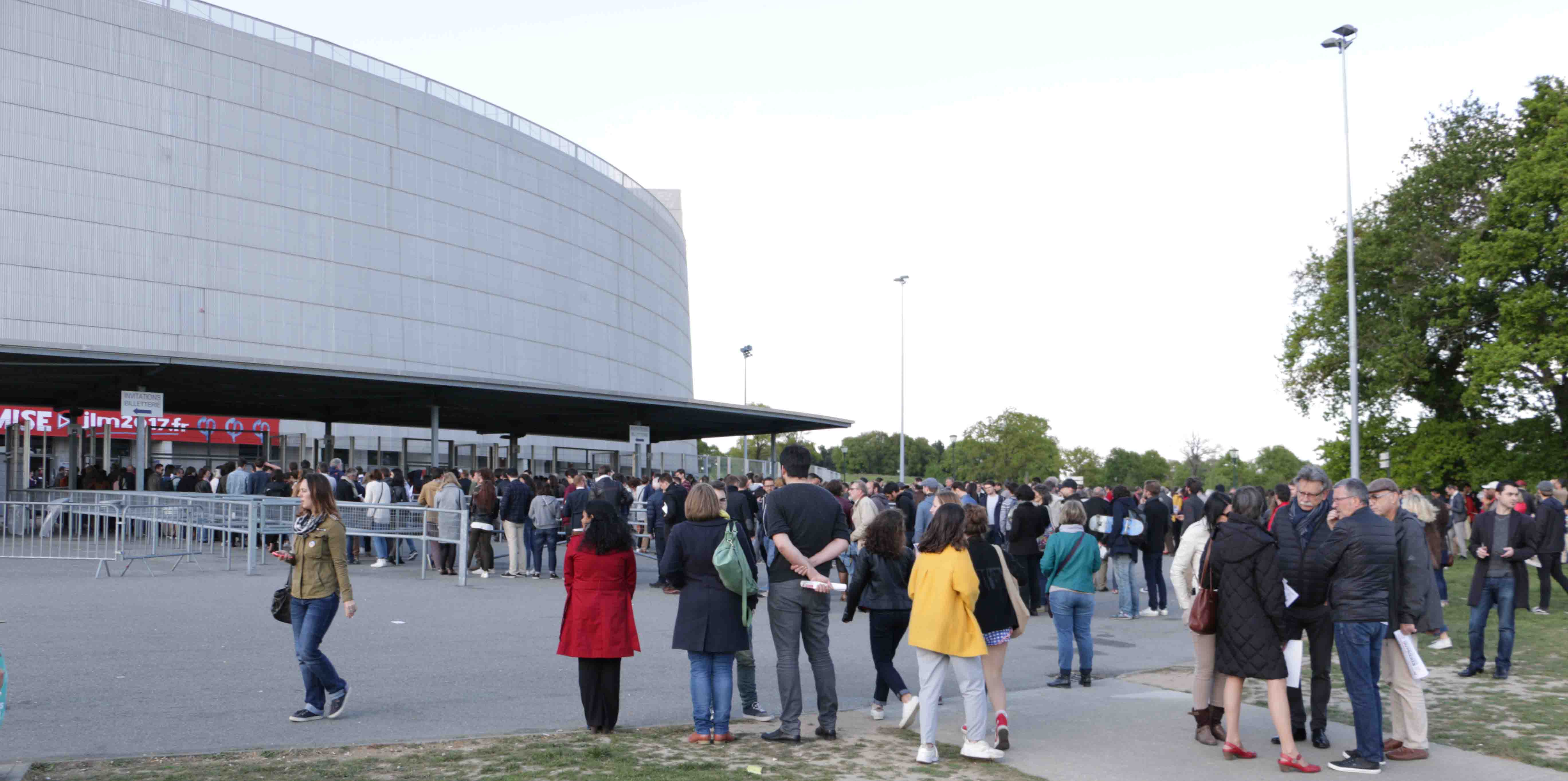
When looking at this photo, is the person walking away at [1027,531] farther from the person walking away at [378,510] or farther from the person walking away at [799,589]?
the person walking away at [378,510]

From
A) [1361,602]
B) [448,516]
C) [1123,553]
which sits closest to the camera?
[1361,602]

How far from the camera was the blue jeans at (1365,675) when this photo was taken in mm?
6668

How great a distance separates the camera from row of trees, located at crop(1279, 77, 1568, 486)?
31125 millimetres

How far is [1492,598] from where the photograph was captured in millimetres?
10422

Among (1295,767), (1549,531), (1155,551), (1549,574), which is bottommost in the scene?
(1295,767)

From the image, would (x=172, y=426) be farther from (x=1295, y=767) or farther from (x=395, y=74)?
(x=1295, y=767)

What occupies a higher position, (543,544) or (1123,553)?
(1123,553)

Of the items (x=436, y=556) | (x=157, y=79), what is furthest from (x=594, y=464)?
(x=436, y=556)

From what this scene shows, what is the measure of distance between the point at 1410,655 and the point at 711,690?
4487 millimetres

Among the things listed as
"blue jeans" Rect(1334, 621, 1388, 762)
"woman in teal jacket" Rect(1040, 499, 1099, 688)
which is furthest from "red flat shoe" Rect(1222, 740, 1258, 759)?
"woman in teal jacket" Rect(1040, 499, 1099, 688)

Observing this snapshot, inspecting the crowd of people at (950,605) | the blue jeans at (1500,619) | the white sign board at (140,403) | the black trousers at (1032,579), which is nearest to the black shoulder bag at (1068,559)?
the crowd of people at (950,605)

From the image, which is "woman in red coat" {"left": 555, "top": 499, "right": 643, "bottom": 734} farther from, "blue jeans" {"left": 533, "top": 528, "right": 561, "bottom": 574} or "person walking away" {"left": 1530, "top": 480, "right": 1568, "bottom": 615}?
"blue jeans" {"left": 533, "top": 528, "right": 561, "bottom": 574}

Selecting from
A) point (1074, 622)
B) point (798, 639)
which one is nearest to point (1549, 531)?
point (1074, 622)

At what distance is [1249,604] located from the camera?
22.3 feet
